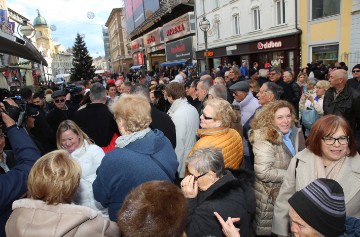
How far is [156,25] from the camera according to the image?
137 ft

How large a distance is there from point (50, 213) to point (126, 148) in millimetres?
787

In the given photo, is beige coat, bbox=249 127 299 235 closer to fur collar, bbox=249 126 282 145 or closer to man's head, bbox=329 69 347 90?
fur collar, bbox=249 126 282 145

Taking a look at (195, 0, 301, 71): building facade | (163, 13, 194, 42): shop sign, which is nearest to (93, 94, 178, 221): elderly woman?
(195, 0, 301, 71): building facade

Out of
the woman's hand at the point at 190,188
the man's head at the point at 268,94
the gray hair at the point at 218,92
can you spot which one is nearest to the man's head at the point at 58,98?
the gray hair at the point at 218,92

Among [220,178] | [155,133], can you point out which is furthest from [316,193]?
[155,133]

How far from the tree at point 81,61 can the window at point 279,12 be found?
30603 millimetres

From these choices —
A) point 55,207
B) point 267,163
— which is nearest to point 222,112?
point 267,163

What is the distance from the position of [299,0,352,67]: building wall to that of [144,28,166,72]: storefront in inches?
904

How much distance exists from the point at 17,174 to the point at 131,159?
2.72ft

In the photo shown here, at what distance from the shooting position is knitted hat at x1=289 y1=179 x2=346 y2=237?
5.26 feet

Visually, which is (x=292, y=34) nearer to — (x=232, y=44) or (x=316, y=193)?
(x=232, y=44)

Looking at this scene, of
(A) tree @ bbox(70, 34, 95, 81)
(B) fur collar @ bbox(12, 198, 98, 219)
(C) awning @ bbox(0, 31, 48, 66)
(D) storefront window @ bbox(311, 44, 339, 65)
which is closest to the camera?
(B) fur collar @ bbox(12, 198, 98, 219)

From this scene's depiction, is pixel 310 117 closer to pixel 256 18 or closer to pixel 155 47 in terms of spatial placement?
pixel 256 18

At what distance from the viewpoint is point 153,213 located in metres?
1.51
